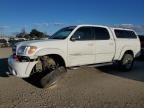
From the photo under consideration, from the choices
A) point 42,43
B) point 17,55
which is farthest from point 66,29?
point 17,55

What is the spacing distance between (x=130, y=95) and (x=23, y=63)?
3188 mm

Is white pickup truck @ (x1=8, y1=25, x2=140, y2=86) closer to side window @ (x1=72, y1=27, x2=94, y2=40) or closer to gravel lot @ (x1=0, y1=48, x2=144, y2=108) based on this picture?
side window @ (x1=72, y1=27, x2=94, y2=40)

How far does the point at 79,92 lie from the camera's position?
271 inches

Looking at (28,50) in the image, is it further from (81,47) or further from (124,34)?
(124,34)

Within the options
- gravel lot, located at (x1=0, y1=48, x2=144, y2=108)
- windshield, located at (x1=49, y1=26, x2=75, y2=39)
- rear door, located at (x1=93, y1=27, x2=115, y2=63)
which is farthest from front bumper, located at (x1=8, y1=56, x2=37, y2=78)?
rear door, located at (x1=93, y1=27, x2=115, y2=63)

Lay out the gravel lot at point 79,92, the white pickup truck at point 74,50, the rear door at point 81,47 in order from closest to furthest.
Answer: the gravel lot at point 79,92 → the white pickup truck at point 74,50 → the rear door at point 81,47

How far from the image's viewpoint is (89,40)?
28.6 ft

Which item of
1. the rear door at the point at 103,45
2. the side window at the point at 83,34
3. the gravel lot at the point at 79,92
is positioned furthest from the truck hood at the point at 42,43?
the rear door at the point at 103,45

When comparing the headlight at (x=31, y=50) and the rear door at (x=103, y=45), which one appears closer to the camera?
the headlight at (x=31, y=50)

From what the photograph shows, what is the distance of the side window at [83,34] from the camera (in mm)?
8444

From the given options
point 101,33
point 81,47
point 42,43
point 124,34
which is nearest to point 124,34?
point 124,34

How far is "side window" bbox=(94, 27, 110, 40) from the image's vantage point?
9180 millimetres

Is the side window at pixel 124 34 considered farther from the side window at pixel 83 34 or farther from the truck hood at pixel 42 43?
the truck hood at pixel 42 43

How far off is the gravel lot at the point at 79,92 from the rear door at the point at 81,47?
2.37 ft
